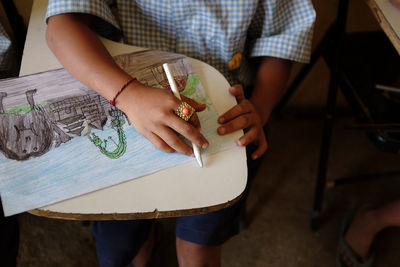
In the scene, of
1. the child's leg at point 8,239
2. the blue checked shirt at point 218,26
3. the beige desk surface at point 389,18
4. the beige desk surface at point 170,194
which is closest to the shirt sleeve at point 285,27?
the blue checked shirt at point 218,26

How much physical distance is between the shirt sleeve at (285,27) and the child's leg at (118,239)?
51 cm

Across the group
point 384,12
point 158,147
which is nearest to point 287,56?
point 384,12

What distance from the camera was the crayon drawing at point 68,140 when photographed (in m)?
0.53

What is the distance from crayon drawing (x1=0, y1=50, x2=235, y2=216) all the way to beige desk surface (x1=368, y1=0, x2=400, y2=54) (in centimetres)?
42

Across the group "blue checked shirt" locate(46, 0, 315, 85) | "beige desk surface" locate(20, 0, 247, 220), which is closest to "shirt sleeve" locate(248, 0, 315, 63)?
"blue checked shirt" locate(46, 0, 315, 85)

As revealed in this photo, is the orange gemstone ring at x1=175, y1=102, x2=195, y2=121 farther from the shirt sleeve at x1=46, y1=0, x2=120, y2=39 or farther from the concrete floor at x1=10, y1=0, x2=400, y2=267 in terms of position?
the concrete floor at x1=10, y1=0, x2=400, y2=267

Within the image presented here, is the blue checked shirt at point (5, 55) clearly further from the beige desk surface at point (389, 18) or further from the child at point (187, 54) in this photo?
the beige desk surface at point (389, 18)

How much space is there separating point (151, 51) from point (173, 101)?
18 centimetres

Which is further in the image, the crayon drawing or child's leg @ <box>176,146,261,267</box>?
child's leg @ <box>176,146,261,267</box>

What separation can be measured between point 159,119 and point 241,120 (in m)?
0.16

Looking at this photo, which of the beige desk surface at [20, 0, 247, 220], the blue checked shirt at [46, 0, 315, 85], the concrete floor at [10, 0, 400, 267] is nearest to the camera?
the beige desk surface at [20, 0, 247, 220]

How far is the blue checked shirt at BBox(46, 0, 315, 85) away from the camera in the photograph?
0.74 m

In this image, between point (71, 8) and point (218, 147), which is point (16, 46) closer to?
point (71, 8)

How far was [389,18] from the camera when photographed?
0.75m
